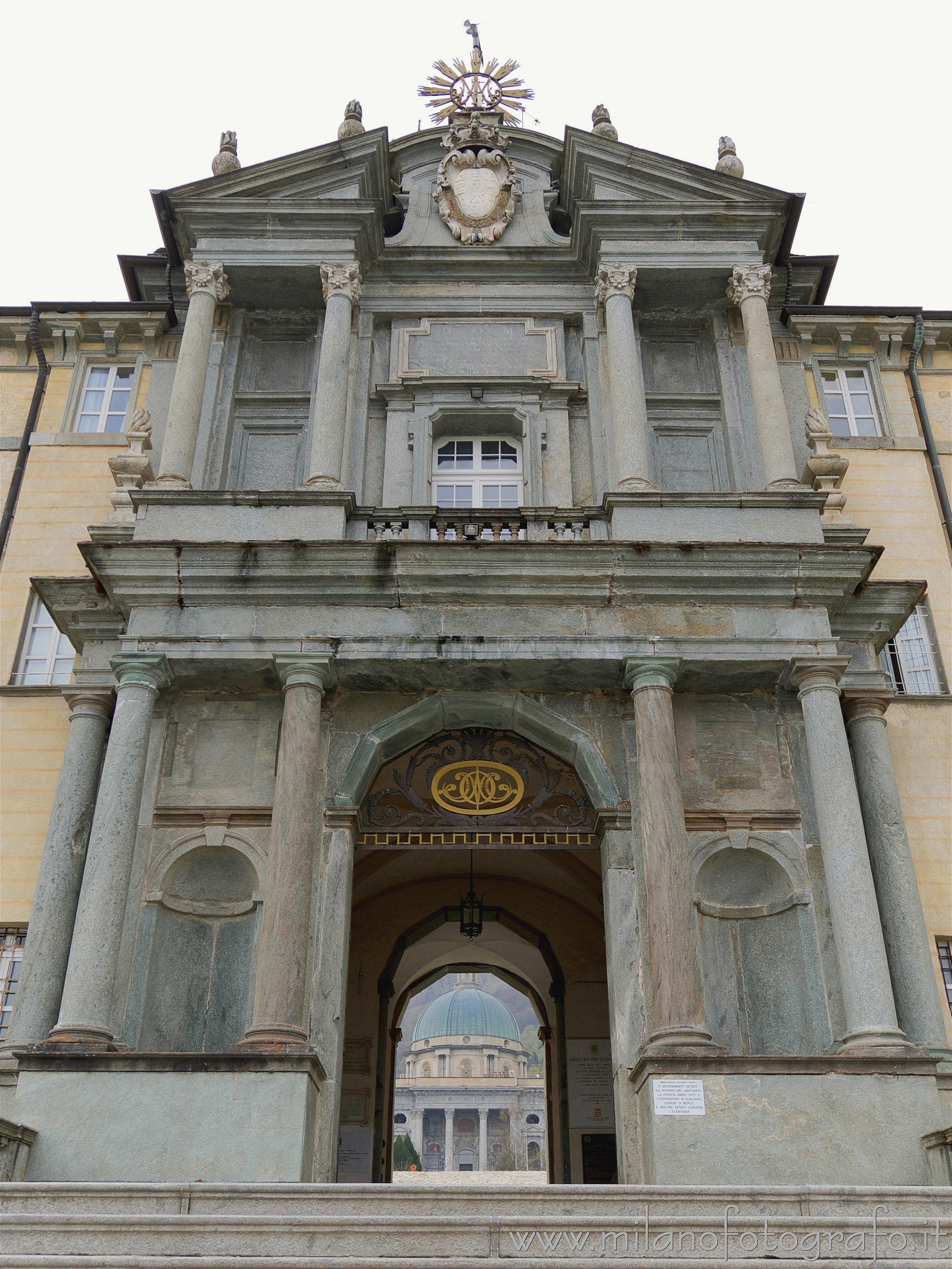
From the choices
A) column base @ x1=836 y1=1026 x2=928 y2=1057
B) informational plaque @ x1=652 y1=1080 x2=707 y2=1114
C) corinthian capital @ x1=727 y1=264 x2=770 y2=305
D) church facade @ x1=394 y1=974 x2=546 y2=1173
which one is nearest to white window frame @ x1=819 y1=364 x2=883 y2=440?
corinthian capital @ x1=727 y1=264 x2=770 y2=305

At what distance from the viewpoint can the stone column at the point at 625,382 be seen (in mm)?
16203

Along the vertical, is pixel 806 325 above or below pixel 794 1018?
above

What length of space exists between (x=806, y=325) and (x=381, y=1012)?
13.8m

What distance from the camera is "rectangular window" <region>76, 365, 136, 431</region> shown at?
65.0 feet

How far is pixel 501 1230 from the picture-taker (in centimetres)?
861

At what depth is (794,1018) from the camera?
538 inches

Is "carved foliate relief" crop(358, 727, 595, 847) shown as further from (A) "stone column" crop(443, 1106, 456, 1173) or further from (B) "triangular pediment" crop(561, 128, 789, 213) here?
(A) "stone column" crop(443, 1106, 456, 1173)

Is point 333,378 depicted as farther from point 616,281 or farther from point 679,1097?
point 679,1097

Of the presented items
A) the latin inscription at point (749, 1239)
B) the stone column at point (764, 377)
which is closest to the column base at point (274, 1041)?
the latin inscription at point (749, 1239)

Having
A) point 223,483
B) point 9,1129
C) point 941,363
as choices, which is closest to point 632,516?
point 223,483

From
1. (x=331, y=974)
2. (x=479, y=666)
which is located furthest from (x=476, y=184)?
(x=331, y=974)

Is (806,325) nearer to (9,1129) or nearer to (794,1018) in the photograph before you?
(794,1018)

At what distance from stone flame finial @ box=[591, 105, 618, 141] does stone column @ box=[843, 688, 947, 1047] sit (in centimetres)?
1060

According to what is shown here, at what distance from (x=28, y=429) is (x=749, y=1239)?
16187 mm
